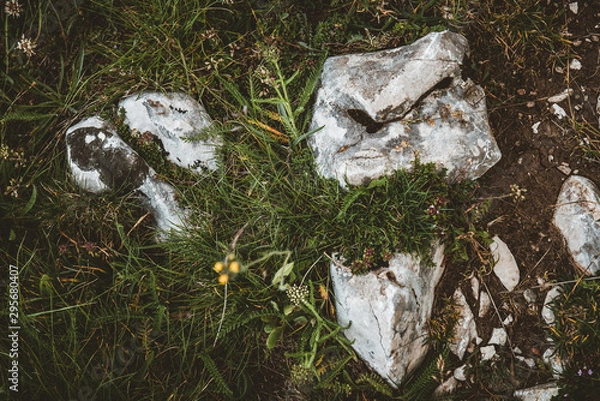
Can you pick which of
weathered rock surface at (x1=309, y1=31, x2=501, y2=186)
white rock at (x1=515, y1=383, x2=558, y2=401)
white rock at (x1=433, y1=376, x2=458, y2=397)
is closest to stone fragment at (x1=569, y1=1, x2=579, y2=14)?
weathered rock surface at (x1=309, y1=31, x2=501, y2=186)

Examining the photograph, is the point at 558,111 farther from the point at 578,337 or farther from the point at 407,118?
the point at 578,337

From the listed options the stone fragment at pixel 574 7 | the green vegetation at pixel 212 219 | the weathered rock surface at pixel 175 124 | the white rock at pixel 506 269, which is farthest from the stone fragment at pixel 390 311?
the stone fragment at pixel 574 7

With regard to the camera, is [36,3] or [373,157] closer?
[373,157]

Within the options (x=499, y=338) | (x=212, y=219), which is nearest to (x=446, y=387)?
(x=499, y=338)

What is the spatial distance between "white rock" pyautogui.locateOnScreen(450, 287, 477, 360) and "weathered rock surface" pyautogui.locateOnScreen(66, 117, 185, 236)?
2322 mm

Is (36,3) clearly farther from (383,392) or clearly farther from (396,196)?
(383,392)

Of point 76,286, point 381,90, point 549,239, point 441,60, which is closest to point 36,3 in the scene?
point 76,286

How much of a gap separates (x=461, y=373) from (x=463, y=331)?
315 mm

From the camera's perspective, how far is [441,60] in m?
3.29

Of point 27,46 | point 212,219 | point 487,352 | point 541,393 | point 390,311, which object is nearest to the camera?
point 390,311

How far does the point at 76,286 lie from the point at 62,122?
1.42m

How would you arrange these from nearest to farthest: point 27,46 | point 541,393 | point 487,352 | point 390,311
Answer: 1. point 390,311
2. point 541,393
3. point 487,352
4. point 27,46

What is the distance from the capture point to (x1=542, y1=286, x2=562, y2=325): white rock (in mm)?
3303

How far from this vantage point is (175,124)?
351 cm
